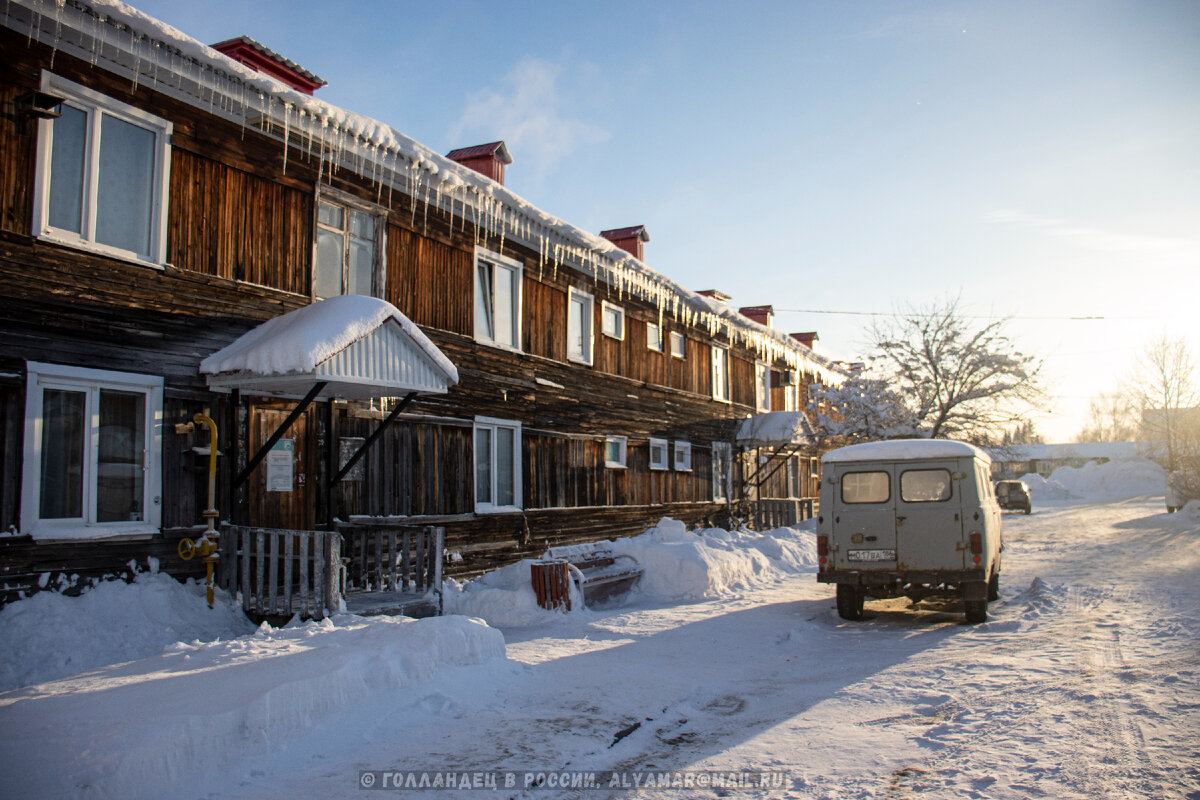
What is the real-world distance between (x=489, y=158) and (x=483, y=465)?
5.60 metres

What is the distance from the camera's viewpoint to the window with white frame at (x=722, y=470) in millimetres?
23305

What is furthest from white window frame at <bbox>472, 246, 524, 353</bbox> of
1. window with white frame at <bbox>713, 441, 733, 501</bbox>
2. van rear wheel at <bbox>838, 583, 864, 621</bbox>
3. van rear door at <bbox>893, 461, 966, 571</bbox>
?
window with white frame at <bbox>713, 441, 733, 501</bbox>

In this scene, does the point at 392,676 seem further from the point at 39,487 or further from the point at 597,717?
the point at 39,487

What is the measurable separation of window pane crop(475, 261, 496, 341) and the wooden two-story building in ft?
0.17

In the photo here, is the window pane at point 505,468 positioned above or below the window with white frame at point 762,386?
below

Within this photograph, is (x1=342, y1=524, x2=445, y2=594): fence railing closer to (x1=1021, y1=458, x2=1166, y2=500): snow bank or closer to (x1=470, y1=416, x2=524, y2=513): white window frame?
(x1=470, y1=416, x2=524, y2=513): white window frame

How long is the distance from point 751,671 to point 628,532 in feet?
34.8

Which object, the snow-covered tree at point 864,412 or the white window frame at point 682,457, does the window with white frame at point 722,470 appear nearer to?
the white window frame at point 682,457

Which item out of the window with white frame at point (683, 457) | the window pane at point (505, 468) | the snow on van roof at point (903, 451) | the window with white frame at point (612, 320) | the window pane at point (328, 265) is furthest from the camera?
the window with white frame at point (683, 457)

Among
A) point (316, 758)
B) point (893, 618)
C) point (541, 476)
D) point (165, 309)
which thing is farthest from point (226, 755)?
point (541, 476)

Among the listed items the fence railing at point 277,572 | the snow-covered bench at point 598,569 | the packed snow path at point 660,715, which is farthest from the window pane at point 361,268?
the packed snow path at point 660,715

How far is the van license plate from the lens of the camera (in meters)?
10.3

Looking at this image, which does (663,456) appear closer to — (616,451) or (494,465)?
(616,451)

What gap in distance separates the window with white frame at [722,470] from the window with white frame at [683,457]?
1779 millimetres
